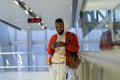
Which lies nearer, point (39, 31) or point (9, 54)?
point (9, 54)

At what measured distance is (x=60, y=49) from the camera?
4.85 meters

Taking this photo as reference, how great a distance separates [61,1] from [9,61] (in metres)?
6.75

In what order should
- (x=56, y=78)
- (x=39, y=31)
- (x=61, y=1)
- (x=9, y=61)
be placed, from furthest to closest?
1. (x=39, y=31)
2. (x=9, y=61)
3. (x=61, y=1)
4. (x=56, y=78)

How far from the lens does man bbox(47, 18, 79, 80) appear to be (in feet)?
15.7

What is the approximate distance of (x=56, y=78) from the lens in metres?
4.91

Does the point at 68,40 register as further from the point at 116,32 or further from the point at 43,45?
the point at 43,45

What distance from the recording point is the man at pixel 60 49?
4.80 metres

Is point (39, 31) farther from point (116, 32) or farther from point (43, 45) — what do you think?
point (116, 32)

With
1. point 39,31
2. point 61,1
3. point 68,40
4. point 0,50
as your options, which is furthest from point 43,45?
point 68,40

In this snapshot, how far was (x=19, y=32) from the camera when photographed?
23.2m

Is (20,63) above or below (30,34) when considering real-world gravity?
below

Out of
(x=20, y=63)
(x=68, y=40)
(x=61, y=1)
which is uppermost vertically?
(x=61, y=1)

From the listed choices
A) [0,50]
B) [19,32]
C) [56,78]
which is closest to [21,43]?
[19,32]

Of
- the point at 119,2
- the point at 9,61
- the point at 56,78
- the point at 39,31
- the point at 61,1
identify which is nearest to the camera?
the point at 119,2
